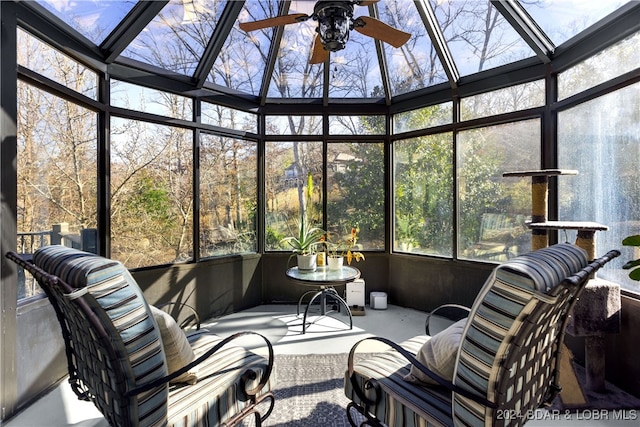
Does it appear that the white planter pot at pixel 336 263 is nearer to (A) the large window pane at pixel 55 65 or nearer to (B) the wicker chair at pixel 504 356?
(B) the wicker chair at pixel 504 356

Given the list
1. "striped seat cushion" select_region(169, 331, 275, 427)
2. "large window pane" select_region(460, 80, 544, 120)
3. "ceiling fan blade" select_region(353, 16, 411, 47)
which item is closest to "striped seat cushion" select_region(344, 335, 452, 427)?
"striped seat cushion" select_region(169, 331, 275, 427)

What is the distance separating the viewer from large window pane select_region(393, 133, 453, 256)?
167 inches

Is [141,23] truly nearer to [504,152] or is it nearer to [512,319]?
[512,319]

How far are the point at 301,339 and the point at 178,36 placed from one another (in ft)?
12.0

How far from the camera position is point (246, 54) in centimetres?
412

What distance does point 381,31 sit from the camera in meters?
2.57

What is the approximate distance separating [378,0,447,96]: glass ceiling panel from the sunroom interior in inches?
1.1

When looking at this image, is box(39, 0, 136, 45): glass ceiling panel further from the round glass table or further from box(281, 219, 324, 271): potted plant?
the round glass table

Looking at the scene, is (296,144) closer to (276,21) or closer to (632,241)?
(276,21)

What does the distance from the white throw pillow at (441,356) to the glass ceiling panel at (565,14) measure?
9.87 ft

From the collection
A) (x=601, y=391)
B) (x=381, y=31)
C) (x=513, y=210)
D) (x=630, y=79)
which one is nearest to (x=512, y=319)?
(x=601, y=391)

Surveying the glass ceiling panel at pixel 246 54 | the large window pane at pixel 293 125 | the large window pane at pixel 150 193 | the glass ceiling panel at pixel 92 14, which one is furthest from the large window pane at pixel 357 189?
the glass ceiling panel at pixel 92 14

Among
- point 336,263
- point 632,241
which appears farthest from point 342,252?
point 632,241

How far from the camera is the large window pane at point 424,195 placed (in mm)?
4234
